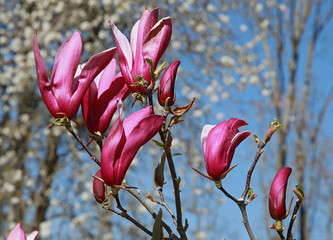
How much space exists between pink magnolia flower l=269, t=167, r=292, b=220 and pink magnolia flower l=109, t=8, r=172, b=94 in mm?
177

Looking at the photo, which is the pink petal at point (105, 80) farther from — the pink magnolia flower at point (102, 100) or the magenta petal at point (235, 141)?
the magenta petal at point (235, 141)

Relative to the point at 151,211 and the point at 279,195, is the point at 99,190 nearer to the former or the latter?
the point at 151,211

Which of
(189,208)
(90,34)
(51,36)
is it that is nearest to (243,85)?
(189,208)

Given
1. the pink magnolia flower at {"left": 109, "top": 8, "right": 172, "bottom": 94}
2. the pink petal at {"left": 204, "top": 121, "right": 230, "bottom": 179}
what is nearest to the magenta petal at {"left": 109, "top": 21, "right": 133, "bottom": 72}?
the pink magnolia flower at {"left": 109, "top": 8, "right": 172, "bottom": 94}

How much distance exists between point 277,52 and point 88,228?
3.38 m

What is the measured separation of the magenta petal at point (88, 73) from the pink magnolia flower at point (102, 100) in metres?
0.02

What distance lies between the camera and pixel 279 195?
0.49 meters

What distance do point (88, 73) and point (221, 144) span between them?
0.16 m

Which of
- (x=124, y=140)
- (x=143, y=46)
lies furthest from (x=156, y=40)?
(x=124, y=140)

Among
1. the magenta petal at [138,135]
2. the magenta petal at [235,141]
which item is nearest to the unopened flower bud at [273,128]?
the magenta petal at [235,141]

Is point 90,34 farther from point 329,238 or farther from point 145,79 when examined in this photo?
point 329,238

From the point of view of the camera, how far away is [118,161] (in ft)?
1.53

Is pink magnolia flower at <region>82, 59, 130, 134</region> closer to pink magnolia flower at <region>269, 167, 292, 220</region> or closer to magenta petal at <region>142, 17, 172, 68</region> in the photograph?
magenta petal at <region>142, 17, 172, 68</region>

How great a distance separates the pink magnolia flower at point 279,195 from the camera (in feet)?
1.59
